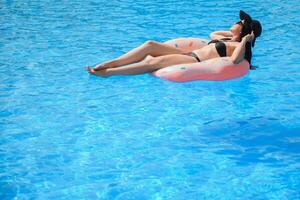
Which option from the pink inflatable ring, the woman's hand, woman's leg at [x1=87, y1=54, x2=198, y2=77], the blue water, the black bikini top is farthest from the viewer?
the black bikini top

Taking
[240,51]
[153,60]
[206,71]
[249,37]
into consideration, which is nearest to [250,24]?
[249,37]

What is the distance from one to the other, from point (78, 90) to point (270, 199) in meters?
2.94

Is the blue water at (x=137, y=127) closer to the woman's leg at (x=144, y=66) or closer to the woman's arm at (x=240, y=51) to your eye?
the woman's leg at (x=144, y=66)

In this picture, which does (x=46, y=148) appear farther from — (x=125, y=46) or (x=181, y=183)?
(x=125, y=46)

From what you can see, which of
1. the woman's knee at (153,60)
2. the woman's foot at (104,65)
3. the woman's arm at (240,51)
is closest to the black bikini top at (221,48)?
the woman's arm at (240,51)

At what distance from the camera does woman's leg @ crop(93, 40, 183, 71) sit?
5.43 metres

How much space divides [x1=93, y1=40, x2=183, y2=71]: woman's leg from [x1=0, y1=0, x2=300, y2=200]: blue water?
0.43m

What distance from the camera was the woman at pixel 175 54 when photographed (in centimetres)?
533

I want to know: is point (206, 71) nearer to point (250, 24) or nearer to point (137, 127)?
point (250, 24)

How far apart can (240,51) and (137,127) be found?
4.68ft

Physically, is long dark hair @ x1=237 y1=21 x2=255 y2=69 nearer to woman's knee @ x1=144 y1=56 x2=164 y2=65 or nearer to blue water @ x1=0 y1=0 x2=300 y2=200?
blue water @ x1=0 y1=0 x2=300 y2=200

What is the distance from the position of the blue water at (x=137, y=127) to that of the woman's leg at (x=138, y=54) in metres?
0.43


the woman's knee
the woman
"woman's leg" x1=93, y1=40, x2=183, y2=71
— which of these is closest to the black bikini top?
the woman

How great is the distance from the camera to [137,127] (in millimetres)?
4887
